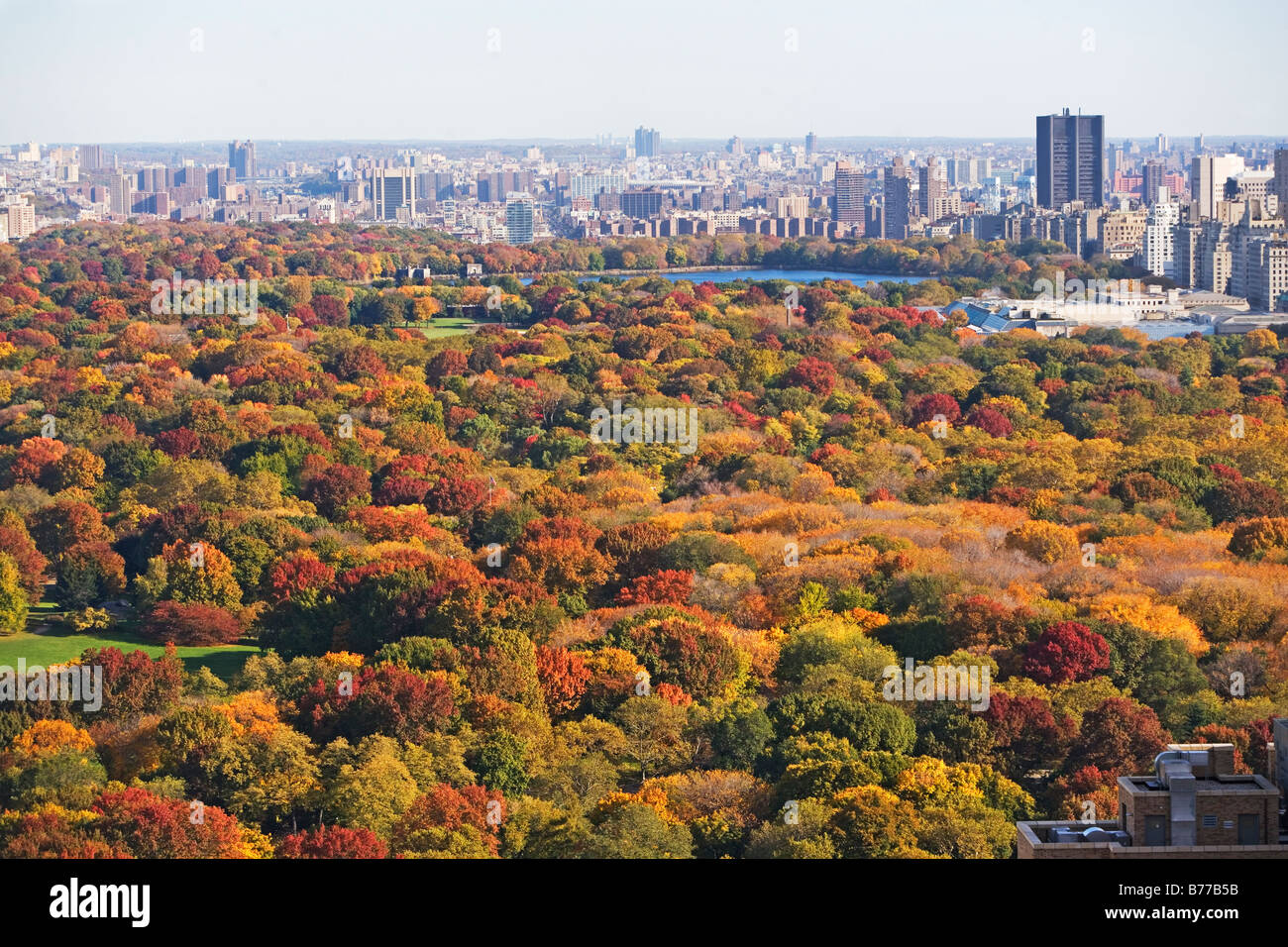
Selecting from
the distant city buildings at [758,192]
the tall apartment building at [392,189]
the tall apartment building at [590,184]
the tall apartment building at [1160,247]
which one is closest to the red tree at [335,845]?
the distant city buildings at [758,192]

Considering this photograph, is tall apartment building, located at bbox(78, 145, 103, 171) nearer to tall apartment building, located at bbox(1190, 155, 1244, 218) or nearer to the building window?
tall apartment building, located at bbox(1190, 155, 1244, 218)

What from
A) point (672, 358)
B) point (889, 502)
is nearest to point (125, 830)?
point (889, 502)

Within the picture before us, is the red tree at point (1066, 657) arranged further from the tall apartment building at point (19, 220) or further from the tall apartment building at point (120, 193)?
the tall apartment building at point (120, 193)

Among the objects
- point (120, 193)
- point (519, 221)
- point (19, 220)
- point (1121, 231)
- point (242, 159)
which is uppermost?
point (242, 159)

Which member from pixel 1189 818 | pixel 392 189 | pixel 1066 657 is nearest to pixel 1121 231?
pixel 1066 657

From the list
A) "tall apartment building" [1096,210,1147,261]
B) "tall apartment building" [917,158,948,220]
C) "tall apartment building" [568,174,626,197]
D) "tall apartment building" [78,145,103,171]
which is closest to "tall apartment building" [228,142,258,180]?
"tall apartment building" [568,174,626,197]

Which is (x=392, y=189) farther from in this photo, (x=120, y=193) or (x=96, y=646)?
(x=96, y=646)

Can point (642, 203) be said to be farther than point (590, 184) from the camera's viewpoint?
No
